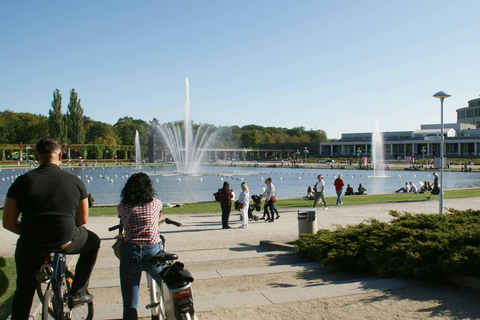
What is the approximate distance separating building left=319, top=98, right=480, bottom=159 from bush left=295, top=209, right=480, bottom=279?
115911 mm

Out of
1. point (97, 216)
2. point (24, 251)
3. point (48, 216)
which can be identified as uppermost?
point (48, 216)

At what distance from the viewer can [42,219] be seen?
4.19 meters

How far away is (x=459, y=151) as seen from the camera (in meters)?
131

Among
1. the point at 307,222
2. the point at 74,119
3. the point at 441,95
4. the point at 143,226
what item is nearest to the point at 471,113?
the point at 74,119

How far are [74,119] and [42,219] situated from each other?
101 meters

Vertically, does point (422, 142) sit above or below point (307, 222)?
above

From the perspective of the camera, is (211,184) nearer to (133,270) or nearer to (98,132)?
(133,270)

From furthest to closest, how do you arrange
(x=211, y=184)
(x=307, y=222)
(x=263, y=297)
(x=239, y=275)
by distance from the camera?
1. (x=211, y=184)
2. (x=307, y=222)
3. (x=239, y=275)
4. (x=263, y=297)

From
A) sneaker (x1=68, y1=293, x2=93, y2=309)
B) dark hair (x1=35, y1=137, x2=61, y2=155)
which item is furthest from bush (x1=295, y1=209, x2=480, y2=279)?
dark hair (x1=35, y1=137, x2=61, y2=155)

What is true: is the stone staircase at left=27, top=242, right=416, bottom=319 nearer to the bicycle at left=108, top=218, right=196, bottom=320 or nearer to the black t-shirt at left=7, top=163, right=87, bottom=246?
the bicycle at left=108, top=218, right=196, bottom=320

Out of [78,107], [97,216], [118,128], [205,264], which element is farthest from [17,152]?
[205,264]

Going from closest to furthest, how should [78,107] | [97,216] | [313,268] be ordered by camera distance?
[313,268], [97,216], [78,107]

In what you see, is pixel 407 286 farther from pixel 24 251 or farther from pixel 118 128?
pixel 118 128

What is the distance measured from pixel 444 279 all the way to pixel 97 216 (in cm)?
1487
